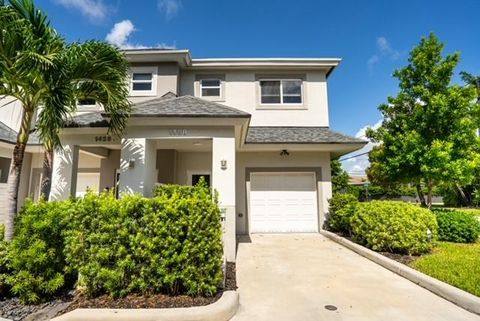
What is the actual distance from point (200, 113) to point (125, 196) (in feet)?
11.5

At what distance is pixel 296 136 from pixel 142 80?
7889mm

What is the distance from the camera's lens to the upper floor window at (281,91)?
1317cm

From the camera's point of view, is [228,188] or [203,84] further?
[203,84]

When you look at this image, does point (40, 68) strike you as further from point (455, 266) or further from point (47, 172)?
point (455, 266)

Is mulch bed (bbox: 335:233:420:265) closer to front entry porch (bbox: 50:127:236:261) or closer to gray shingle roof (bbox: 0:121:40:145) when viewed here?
front entry porch (bbox: 50:127:236:261)

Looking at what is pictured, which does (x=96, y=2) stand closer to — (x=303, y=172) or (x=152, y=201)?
(x=152, y=201)

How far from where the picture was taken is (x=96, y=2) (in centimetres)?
1061

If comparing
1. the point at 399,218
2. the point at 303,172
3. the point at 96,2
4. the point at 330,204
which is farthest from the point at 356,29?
the point at 96,2

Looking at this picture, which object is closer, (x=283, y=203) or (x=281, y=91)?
(x=283, y=203)

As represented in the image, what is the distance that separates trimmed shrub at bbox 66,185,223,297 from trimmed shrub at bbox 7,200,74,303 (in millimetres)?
237

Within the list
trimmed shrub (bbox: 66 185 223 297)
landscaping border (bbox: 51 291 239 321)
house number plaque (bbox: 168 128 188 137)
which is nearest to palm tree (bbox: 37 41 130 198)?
house number plaque (bbox: 168 128 188 137)

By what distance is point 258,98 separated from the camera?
517 inches

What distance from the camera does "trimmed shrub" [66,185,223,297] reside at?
440cm

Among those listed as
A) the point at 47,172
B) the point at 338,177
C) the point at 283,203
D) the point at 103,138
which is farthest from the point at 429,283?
the point at 338,177
